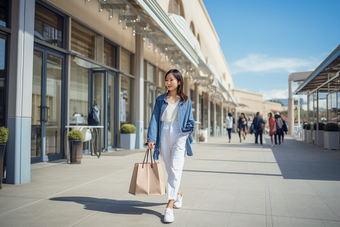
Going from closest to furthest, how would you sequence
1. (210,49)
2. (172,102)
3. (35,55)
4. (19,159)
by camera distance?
(172,102)
(19,159)
(35,55)
(210,49)

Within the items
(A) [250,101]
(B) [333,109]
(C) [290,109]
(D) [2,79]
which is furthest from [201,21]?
(A) [250,101]

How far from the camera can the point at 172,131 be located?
3756 millimetres

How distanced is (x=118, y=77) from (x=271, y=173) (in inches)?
293

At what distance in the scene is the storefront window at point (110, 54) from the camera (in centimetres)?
1151

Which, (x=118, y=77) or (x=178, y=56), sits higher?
(x=178, y=56)

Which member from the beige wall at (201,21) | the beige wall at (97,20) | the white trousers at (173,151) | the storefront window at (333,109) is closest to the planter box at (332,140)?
the storefront window at (333,109)

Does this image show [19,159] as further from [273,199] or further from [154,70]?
[154,70]

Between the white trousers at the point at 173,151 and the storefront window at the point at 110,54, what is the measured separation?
826 cm

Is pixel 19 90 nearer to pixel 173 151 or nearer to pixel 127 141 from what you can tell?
pixel 173 151

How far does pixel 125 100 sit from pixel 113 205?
922 cm

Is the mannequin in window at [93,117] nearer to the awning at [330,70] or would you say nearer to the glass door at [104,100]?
the glass door at [104,100]

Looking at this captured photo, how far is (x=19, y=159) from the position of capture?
17.5 feet

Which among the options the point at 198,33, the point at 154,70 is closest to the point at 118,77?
the point at 154,70

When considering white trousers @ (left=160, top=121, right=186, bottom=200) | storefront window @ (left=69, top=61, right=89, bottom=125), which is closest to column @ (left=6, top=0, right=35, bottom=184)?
white trousers @ (left=160, top=121, right=186, bottom=200)
